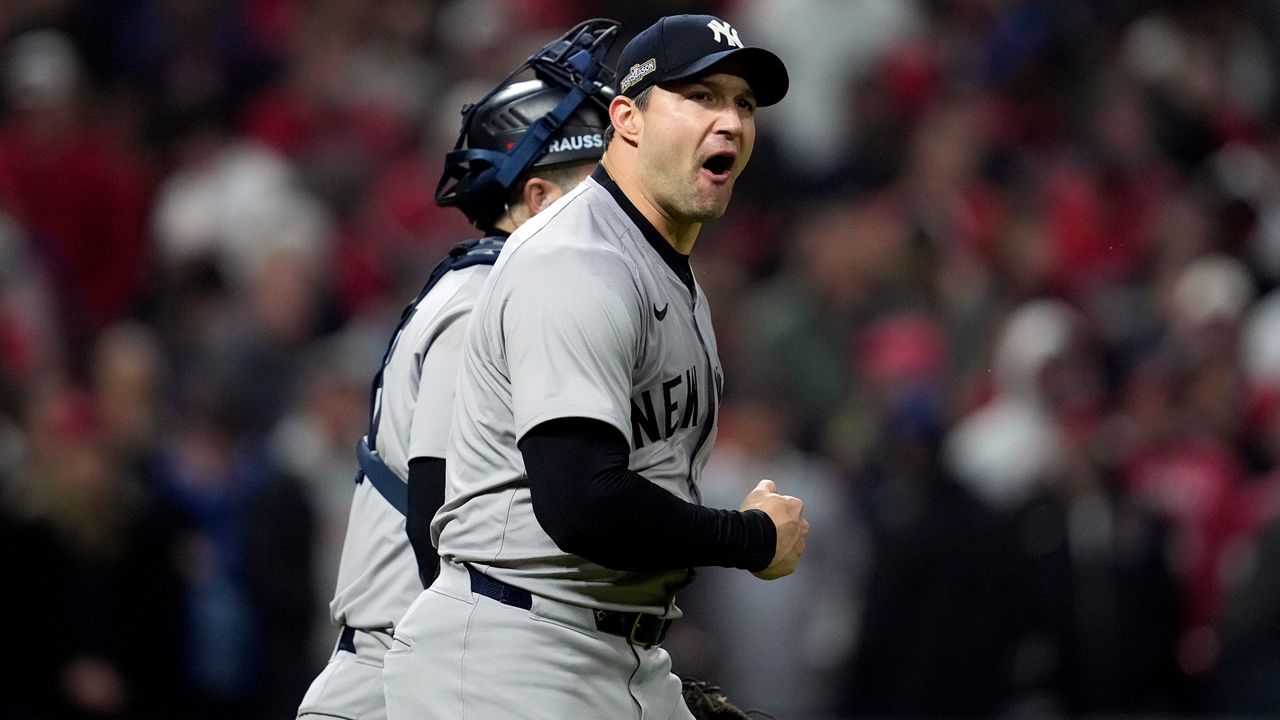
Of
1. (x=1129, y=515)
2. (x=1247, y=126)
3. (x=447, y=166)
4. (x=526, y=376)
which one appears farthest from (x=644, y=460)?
(x=1247, y=126)

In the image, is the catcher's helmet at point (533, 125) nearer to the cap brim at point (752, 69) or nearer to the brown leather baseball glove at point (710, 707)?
the cap brim at point (752, 69)

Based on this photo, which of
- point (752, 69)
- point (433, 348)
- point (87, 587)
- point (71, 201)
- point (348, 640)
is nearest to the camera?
point (752, 69)

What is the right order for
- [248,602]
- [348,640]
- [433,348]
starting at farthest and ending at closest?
[248,602] → [348,640] → [433,348]

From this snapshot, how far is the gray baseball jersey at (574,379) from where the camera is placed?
3.30m

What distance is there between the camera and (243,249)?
32.3ft

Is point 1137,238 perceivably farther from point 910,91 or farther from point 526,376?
point 526,376

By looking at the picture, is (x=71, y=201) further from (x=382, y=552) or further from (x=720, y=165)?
(x=720, y=165)

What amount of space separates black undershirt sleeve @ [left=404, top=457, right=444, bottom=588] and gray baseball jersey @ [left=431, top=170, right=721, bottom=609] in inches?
6.1

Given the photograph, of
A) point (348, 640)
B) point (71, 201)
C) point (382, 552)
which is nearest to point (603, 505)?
point (382, 552)

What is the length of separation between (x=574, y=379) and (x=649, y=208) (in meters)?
0.50

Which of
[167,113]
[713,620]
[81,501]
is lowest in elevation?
[713,620]

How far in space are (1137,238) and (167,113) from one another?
513 cm

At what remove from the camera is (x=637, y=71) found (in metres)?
3.59

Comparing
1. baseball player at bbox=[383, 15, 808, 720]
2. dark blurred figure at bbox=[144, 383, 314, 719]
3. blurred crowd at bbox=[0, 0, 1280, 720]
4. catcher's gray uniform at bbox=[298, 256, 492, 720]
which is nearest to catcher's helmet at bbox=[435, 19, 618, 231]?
catcher's gray uniform at bbox=[298, 256, 492, 720]
